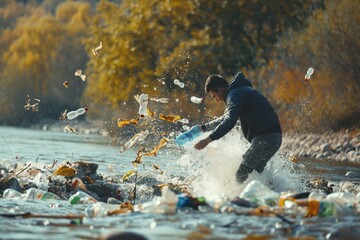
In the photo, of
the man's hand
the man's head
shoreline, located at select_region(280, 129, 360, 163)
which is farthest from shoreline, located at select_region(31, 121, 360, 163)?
the man's hand

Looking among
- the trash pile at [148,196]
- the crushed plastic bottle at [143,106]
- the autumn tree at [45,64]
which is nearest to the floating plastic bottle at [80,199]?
the trash pile at [148,196]

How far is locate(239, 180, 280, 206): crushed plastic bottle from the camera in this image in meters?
11.1

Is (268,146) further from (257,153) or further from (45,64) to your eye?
(45,64)

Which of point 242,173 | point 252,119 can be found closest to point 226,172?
point 242,173

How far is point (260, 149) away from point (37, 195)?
2976 millimetres

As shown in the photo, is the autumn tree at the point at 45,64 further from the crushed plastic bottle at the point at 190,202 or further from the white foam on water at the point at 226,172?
the crushed plastic bottle at the point at 190,202

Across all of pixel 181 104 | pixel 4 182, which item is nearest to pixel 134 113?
pixel 181 104

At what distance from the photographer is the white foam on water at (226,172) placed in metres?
13.6

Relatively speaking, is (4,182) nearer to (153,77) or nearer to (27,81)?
(153,77)

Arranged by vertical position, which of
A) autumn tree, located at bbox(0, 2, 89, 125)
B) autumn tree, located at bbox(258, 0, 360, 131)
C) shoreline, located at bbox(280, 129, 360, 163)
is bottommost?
shoreline, located at bbox(280, 129, 360, 163)

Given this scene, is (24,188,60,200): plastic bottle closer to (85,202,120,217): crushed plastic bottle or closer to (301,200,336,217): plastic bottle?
(85,202,120,217): crushed plastic bottle

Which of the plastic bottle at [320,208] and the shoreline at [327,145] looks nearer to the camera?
the plastic bottle at [320,208]

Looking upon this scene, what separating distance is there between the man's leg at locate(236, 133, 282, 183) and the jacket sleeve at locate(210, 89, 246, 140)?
18.4 inches

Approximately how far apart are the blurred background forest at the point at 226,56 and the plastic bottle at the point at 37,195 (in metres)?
19.2
